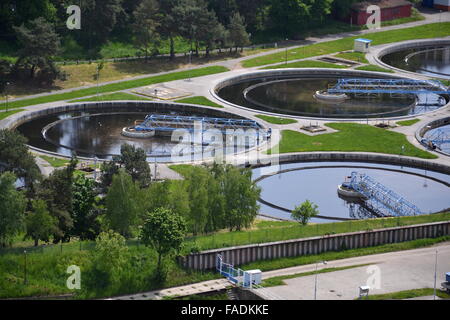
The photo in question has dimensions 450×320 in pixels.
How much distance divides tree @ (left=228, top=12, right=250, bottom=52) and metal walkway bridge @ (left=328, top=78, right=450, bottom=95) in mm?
18132

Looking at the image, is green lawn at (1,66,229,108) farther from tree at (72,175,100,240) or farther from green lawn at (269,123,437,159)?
tree at (72,175,100,240)

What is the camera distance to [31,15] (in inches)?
5728

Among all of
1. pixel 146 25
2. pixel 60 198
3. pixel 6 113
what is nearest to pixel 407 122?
pixel 146 25

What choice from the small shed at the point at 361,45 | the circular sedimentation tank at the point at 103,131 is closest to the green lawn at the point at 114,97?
the circular sedimentation tank at the point at 103,131

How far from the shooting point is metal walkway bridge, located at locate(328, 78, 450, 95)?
142 m

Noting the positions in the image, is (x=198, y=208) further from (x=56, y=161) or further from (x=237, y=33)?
(x=237, y=33)

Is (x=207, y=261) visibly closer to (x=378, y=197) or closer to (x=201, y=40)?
(x=378, y=197)

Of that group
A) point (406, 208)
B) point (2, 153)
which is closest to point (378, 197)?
point (406, 208)

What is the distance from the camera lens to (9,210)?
80062 mm

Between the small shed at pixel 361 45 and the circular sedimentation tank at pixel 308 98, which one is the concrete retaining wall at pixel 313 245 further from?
the small shed at pixel 361 45

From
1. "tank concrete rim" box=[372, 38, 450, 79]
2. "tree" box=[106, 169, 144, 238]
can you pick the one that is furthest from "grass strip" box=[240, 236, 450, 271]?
"tank concrete rim" box=[372, 38, 450, 79]

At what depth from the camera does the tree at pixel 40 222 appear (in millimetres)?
81375

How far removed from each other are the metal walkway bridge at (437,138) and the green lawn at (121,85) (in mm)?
36605

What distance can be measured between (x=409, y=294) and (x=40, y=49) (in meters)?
72.7
